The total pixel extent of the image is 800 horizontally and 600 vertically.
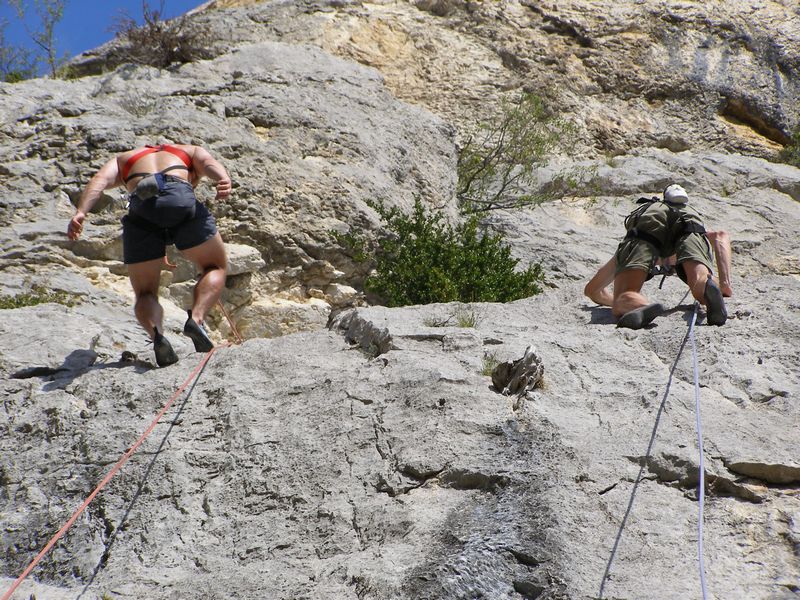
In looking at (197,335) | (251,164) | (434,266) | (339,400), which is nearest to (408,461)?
(339,400)

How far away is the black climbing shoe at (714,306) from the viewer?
6410 mm

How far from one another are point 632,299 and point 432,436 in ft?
8.30

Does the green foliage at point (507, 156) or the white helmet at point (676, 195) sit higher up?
the white helmet at point (676, 195)

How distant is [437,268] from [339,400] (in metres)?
3.41

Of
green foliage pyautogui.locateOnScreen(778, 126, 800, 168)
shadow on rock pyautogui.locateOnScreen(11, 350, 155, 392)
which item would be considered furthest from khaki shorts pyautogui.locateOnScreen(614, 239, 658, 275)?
green foliage pyautogui.locateOnScreen(778, 126, 800, 168)

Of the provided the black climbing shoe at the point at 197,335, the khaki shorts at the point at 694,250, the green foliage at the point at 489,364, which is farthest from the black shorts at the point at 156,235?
the khaki shorts at the point at 694,250

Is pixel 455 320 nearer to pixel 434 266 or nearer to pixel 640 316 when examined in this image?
pixel 640 316

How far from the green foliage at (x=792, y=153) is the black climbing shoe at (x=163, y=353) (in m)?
11.4

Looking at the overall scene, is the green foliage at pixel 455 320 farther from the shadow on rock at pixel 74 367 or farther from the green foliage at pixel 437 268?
the shadow on rock at pixel 74 367

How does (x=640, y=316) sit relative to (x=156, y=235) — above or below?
below

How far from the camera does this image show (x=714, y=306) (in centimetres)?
641

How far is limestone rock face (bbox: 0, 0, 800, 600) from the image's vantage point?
13.9 ft

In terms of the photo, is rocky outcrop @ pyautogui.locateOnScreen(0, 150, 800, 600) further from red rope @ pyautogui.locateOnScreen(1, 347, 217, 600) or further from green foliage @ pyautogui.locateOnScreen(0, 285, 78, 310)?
green foliage @ pyautogui.locateOnScreen(0, 285, 78, 310)

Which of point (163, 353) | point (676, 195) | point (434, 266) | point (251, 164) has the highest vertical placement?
point (676, 195)
